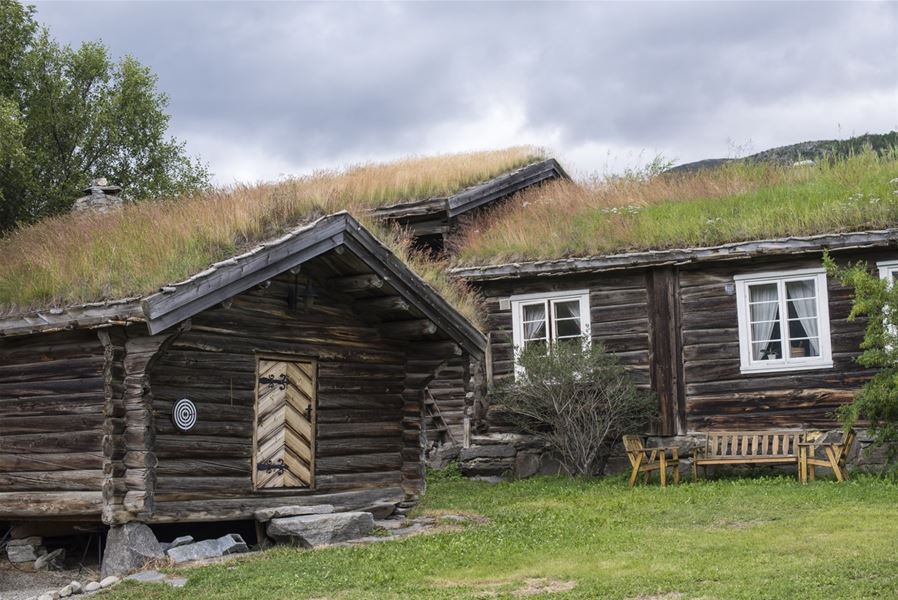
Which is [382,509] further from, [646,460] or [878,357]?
[878,357]

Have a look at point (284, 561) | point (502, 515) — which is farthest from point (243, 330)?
point (502, 515)

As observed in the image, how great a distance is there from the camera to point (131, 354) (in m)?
11.1

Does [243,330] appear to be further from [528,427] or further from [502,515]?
[528,427]

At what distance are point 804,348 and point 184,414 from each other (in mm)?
10178

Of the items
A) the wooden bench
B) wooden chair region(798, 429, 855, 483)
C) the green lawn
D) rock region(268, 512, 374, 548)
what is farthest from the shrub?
rock region(268, 512, 374, 548)

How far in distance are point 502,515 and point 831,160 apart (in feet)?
40.1

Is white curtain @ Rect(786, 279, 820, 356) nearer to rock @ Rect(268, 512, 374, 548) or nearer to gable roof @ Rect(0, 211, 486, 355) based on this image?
gable roof @ Rect(0, 211, 486, 355)

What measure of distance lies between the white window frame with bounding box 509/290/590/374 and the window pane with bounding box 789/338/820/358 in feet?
10.8

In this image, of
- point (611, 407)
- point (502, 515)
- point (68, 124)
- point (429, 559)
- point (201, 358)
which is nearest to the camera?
point (429, 559)

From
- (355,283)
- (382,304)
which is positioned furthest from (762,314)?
(355,283)

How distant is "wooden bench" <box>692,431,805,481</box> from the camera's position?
15.6 meters

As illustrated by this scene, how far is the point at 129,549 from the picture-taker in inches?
428

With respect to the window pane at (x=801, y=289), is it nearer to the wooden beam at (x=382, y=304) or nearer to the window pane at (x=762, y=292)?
the window pane at (x=762, y=292)

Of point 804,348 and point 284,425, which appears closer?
point 284,425
